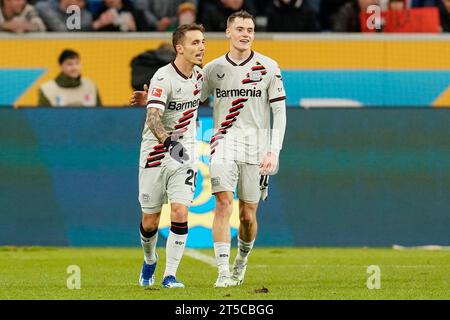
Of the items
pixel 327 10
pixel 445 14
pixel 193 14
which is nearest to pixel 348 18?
pixel 327 10

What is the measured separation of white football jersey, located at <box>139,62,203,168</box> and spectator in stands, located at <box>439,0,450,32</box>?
904cm

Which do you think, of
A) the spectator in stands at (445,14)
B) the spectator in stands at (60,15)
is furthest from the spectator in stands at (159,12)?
the spectator in stands at (445,14)

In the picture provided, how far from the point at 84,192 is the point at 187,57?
5262 millimetres

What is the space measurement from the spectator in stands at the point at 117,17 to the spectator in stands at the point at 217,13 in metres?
1.00

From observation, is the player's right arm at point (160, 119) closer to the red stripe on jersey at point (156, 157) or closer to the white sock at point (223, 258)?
the red stripe on jersey at point (156, 157)

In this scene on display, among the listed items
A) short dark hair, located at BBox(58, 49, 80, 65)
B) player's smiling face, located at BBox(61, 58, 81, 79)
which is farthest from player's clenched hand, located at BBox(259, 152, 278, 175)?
short dark hair, located at BBox(58, 49, 80, 65)

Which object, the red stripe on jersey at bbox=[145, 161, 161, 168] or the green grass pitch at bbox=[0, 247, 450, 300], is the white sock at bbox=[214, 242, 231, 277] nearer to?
the green grass pitch at bbox=[0, 247, 450, 300]

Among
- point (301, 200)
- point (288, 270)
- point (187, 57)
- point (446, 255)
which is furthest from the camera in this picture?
point (301, 200)

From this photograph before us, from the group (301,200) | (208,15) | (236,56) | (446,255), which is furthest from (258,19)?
(236,56)

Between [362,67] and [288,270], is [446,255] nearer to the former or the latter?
[288,270]

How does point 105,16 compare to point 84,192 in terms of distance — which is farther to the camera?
point 105,16

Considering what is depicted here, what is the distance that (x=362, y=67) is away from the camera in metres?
19.4

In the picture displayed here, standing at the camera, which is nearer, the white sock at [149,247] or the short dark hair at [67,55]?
the white sock at [149,247]

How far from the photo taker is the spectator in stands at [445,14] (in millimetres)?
20031
